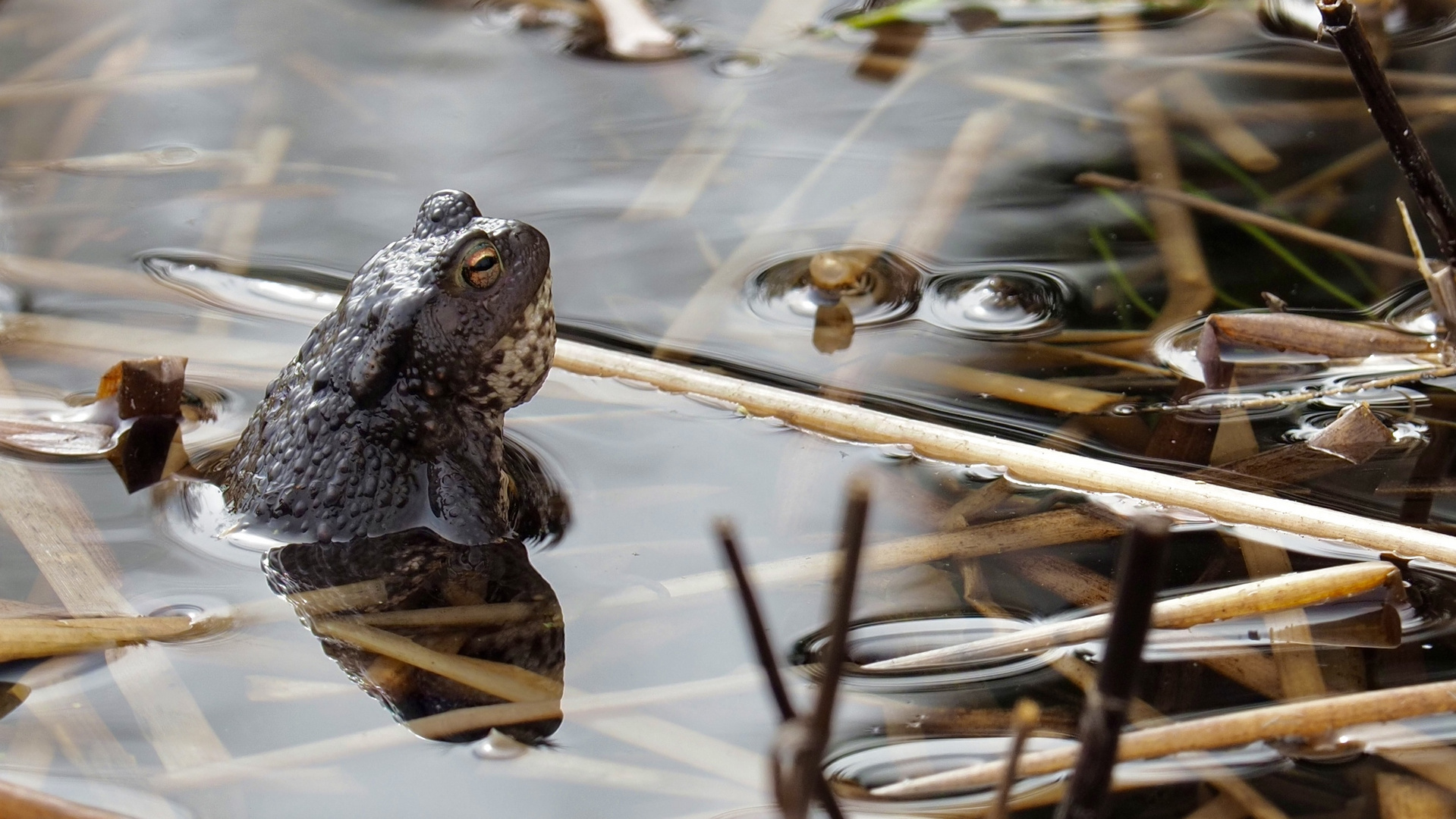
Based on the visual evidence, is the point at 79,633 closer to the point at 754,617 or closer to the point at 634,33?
the point at 754,617

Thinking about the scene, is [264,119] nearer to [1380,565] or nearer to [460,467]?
[460,467]

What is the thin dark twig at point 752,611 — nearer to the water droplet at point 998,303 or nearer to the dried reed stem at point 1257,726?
the dried reed stem at point 1257,726

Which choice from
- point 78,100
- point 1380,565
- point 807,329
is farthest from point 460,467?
point 78,100

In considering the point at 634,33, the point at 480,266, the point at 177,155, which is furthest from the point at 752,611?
the point at 634,33

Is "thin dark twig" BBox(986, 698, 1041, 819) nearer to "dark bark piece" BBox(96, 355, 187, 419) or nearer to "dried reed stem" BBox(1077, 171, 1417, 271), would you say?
"dark bark piece" BBox(96, 355, 187, 419)

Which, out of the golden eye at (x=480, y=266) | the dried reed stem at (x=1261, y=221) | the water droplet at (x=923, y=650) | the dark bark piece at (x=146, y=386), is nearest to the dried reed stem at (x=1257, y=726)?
the water droplet at (x=923, y=650)

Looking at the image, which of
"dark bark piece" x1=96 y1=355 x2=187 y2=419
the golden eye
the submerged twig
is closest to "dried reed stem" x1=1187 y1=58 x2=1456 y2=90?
the submerged twig
